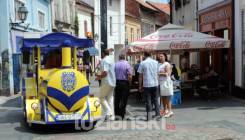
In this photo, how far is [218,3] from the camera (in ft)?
69.6

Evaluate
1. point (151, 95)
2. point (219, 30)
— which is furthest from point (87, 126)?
point (219, 30)

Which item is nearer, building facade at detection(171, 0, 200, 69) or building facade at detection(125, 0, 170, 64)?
building facade at detection(171, 0, 200, 69)

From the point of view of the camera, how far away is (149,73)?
12.4 meters

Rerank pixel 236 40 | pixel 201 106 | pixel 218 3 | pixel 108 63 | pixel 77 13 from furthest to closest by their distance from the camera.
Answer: pixel 77 13
pixel 218 3
pixel 236 40
pixel 201 106
pixel 108 63

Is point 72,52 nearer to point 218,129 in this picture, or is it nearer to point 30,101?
point 30,101

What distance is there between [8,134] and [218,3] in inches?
513

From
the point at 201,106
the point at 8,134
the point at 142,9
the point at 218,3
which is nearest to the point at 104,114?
the point at 8,134

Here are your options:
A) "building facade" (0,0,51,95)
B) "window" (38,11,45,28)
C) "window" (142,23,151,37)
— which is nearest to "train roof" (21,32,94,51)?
"building facade" (0,0,51,95)

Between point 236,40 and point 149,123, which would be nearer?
point 149,123

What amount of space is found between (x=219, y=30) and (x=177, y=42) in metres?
6.21

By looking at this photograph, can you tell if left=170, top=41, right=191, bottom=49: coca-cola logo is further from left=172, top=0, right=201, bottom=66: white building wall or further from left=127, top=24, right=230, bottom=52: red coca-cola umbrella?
left=172, top=0, right=201, bottom=66: white building wall

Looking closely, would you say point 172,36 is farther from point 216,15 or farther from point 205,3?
point 205,3

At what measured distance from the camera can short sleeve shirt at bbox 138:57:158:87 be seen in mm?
12375

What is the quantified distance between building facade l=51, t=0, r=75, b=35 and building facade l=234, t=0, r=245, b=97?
49.5 ft
